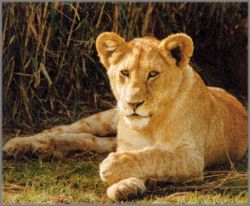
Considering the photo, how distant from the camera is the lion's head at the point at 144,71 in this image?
3.98 m

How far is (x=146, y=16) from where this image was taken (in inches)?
212

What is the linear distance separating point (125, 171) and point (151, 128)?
0.44 metres

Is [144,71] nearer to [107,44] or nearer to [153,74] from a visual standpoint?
[153,74]

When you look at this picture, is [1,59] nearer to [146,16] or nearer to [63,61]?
[63,61]

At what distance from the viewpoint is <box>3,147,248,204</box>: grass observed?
388cm

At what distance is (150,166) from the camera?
3.96 metres

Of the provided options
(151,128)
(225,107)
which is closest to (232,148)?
(225,107)

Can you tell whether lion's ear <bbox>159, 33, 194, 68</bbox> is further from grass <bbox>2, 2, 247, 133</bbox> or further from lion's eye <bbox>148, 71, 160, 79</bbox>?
grass <bbox>2, 2, 247, 133</bbox>

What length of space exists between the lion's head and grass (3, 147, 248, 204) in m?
0.39

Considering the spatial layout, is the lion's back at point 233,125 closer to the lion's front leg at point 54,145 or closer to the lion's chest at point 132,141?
the lion's chest at point 132,141

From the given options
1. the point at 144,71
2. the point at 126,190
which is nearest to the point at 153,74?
the point at 144,71

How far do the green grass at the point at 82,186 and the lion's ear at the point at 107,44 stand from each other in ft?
2.07

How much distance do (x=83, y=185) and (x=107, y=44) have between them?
0.75m

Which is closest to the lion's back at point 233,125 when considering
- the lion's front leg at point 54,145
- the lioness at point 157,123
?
the lioness at point 157,123
